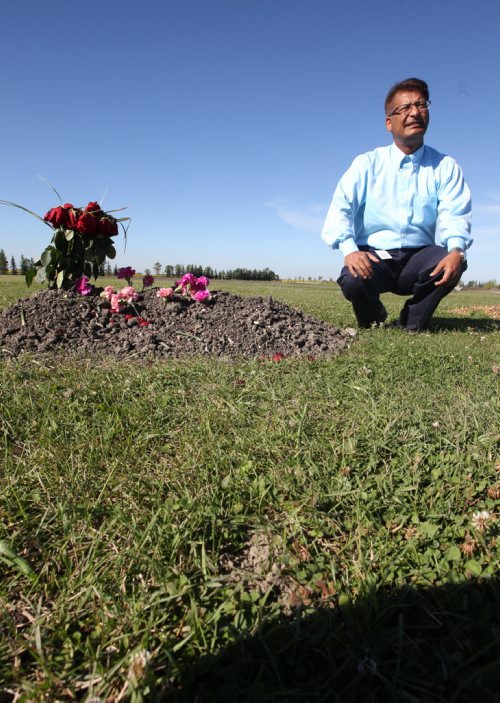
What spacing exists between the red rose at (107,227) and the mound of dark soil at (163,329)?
2.52ft

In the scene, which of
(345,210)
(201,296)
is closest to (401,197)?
(345,210)

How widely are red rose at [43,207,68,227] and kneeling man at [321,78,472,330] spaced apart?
3.00 metres

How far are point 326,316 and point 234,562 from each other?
18.1 ft

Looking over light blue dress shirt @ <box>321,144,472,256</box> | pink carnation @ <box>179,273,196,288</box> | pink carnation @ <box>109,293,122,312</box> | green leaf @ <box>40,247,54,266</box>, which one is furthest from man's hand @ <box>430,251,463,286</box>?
green leaf @ <box>40,247,54,266</box>

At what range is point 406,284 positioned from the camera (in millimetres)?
5203

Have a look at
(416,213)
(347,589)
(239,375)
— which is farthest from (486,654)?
(416,213)

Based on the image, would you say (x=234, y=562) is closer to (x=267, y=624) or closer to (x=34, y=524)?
(x=267, y=624)

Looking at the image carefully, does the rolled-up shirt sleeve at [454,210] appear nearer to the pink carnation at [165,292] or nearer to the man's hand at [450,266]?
the man's hand at [450,266]

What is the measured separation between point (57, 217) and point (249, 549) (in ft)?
14.8

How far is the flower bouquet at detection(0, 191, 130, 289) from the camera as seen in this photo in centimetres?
473

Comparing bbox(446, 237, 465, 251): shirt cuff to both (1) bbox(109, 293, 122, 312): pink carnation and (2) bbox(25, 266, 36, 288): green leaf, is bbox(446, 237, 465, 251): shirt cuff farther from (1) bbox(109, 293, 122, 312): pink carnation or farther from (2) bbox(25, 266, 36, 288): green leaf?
(2) bbox(25, 266, 36, 288): green leaf

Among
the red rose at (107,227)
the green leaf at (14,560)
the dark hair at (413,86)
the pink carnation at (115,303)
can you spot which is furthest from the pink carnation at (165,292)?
the green leaf at (14,560)

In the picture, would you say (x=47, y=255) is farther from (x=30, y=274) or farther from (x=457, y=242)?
(x=457, y=242)

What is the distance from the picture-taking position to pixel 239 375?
3.02 meters
